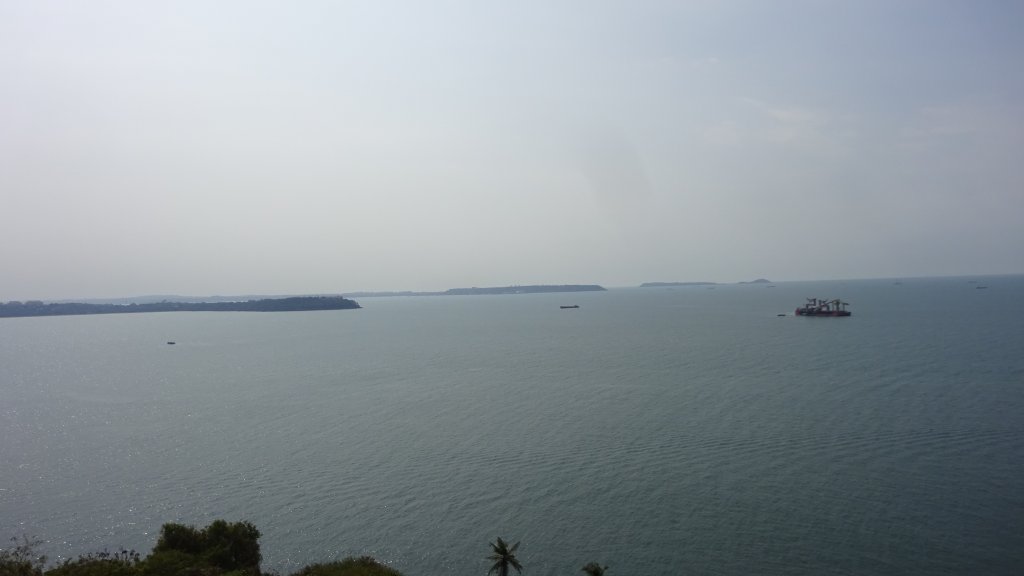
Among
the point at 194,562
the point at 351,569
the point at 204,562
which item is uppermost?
the point at 194,562

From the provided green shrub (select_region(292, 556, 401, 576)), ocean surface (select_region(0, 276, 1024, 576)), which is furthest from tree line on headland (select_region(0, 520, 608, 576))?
ocean surface (select_region(0, 276, 1024, 576))

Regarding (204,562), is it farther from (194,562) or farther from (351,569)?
(351,569)

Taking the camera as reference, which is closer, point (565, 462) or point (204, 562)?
point (204, 562)

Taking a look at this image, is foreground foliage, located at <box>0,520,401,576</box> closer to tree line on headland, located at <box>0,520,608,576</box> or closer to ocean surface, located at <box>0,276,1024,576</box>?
tree line on headland, located at <box>0,520,608,576</box>

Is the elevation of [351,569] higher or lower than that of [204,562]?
lower

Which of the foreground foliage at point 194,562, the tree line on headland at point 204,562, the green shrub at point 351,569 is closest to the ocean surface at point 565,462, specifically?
the green shrub at point 351,569

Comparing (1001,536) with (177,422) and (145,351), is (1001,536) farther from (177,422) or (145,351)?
(145,351)

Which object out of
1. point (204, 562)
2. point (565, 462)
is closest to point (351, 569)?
point (204, 562)

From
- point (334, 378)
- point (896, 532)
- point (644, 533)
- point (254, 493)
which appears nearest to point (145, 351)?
point (334, 378)
